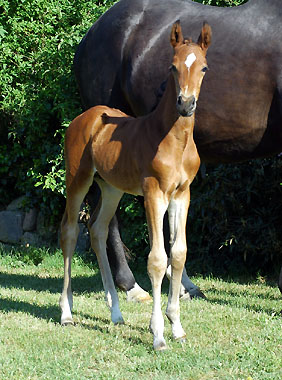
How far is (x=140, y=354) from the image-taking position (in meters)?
4.19

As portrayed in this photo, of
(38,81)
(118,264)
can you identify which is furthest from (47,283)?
(38,81)

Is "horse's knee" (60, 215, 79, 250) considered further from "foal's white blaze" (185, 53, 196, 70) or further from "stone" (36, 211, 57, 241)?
"stone" (36, 211, 57, 241)

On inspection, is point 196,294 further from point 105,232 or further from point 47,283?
point 47,283

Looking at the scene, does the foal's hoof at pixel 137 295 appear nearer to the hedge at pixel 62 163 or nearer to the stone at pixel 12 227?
the hedge at pixel 62 163

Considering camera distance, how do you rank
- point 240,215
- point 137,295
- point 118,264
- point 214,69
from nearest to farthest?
point 214,69, point 137,295, point 118,264, point 240,215

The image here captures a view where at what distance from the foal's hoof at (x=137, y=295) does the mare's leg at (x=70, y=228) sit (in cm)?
99

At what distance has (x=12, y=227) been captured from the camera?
341 inches

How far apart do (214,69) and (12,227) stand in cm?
417

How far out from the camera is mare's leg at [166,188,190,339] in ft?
14.4

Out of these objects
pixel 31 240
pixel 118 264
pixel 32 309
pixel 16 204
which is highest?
pixel 32 309

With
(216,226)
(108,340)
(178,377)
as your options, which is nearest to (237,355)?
(178,377)

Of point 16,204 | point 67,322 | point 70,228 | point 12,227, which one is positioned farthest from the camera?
point 16,204

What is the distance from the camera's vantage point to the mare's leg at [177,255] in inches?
173

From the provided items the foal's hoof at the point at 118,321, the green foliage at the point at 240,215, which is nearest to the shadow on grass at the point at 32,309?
the foal's hoof at the point at 118,321
